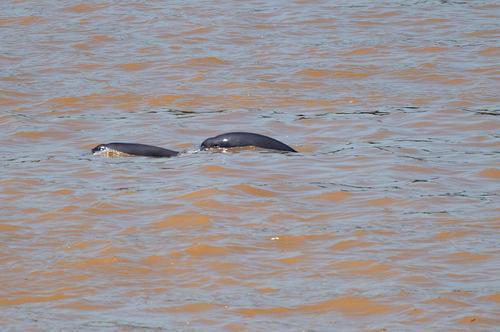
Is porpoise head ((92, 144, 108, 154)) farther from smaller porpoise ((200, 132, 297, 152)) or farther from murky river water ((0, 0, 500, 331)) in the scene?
smaller porpoise ((200, 132, 297, 152))

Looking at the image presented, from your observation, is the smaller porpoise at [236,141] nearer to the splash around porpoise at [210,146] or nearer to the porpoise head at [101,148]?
the splash around porpoise at [210,146]

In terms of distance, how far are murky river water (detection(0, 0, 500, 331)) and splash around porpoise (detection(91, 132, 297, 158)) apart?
0.12m

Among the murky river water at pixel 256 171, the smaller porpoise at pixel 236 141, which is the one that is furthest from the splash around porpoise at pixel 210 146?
the murky river water at pixel 256 171

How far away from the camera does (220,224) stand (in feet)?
27.4

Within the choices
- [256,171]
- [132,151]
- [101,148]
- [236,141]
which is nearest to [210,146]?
[236,141]

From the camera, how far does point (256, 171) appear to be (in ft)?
31.9

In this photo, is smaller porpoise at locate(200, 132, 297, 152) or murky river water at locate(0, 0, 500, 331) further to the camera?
smaller porpoise at locate(200, 132, 297, 152)

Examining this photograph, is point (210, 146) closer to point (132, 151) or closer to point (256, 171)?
point (132, 151)

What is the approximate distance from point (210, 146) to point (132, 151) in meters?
0.68

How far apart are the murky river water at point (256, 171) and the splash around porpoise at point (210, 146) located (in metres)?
0.12

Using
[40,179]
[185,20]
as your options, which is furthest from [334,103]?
[185,20]

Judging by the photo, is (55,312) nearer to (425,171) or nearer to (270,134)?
(425,171)

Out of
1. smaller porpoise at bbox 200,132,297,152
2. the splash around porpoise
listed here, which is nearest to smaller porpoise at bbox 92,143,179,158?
the splash around porpoise

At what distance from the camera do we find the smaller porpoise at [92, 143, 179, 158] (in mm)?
10273
